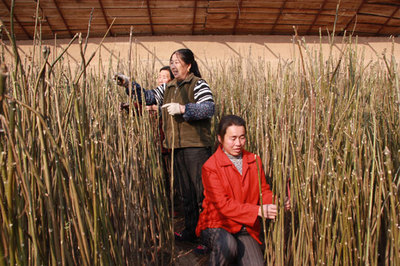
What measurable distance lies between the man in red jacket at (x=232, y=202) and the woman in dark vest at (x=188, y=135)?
0.20 m

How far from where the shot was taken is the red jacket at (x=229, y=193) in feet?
4.01

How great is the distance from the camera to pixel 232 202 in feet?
4.00

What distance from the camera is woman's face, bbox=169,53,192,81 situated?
1555mm

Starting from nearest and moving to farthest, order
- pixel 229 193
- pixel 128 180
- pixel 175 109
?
pixel 128 180
pixel 229 193
pixel 175 109

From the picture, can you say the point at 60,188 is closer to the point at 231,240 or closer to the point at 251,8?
the point at 231,240

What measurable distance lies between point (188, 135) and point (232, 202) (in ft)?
1.38

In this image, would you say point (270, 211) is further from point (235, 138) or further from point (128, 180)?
point (128, 180)

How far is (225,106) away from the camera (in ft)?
6.89

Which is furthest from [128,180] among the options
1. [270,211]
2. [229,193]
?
[270,211]

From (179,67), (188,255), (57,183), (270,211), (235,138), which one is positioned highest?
(179,67)

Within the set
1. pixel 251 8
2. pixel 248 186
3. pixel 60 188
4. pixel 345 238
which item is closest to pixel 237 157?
pixel 248 186

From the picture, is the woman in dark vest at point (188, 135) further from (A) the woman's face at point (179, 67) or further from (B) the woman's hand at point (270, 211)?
(B) the woman's hand at point (270, 211)

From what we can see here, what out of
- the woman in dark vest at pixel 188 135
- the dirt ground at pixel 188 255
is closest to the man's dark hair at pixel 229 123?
the woman in dark vest at pixel 188 135

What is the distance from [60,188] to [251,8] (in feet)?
12.2
